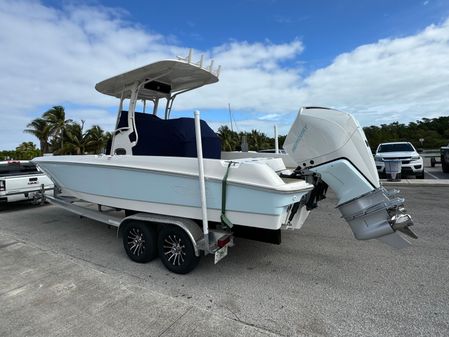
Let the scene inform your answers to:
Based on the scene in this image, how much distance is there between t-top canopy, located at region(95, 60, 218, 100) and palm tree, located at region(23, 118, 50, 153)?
3158cm

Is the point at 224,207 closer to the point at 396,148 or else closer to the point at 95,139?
the point at 396,148

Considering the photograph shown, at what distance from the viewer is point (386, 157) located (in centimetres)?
1212


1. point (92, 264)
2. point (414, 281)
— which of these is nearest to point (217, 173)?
point (92, 264)

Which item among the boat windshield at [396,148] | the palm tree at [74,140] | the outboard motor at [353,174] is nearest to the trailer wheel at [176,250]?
the outboard motor at [353,174]

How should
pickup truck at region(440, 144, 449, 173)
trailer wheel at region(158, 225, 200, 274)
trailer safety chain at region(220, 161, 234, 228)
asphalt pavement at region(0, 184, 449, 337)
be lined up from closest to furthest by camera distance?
asphalt pavement at region(0, 184, 449, 337) < trailer safety chain at region(220, 161, 234, 228) < trailer wheel at region(158, 225, 200, 274) < pickup truck at region(440, 144, 449, 173)

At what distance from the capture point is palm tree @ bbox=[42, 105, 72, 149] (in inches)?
1293

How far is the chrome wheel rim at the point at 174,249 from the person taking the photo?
12.8 ft

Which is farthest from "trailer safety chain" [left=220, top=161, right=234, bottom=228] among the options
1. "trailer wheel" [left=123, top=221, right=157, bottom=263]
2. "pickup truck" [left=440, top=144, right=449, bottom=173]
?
"pickup truck" [left=440, top=144, right=449, bottom=173]

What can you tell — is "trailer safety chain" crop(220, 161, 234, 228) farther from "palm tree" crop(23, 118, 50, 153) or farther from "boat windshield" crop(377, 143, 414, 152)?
"palm tree" crop(23, 118, 50, 153)

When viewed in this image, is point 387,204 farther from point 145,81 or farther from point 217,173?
point 145,81

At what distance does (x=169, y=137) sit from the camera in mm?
4559

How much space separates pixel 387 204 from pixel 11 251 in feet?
17.5

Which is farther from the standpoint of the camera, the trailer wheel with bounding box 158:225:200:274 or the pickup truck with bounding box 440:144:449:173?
the pickup truck with bounding box 440:144:449:173

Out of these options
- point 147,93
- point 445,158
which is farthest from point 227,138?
point 147,93
